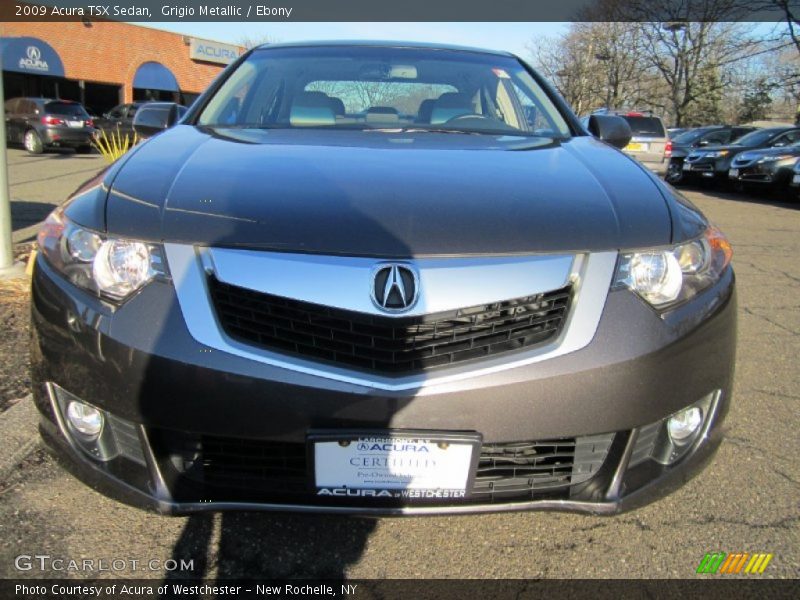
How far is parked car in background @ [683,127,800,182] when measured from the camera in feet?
50.4

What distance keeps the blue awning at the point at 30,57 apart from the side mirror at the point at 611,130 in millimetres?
30047

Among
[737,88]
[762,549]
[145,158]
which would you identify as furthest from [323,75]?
[737,88]

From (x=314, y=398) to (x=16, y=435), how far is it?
164 centimetres

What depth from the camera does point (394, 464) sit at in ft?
5.50

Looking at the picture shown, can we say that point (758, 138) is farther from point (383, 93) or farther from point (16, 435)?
point (16, 435)

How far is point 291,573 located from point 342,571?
148 mm

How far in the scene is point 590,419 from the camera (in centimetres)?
167

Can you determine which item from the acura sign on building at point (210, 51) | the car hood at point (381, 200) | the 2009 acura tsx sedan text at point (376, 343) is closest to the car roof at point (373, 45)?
the car hood at point (381, 200)

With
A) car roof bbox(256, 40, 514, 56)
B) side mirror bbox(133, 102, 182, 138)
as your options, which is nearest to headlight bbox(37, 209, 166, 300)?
side mirror bbox(133, 102, 182, 138)

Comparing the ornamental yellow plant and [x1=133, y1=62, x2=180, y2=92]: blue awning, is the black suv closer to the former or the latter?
the ornamental yellow plant

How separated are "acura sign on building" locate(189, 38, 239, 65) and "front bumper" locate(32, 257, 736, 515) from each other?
125 feet

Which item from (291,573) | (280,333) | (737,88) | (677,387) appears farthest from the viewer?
(737,88)

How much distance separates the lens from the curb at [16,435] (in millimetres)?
2449

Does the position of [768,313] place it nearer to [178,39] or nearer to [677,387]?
[677,387]
